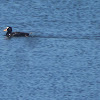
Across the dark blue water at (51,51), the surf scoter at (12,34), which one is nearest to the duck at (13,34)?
the surf scoter at (12,34)

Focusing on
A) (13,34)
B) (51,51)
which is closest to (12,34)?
(13,34)

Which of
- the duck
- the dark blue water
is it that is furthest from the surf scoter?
the dark blue water

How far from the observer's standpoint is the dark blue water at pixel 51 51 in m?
14.8

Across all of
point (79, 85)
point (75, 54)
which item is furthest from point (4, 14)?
point (79, 85)

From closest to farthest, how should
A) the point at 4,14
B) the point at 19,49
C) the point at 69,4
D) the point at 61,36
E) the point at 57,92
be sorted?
the point at 57,92, the point at 19,49, the point at 61,36, the point at 4,14, the point at 69,4

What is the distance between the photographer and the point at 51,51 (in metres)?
17.6

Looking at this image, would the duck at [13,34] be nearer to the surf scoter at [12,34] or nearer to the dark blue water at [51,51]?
the surf scoter at [12,34]

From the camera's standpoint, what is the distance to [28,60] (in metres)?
16.8

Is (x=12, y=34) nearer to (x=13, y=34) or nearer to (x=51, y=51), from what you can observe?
(x=13, y=34)

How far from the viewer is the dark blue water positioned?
1475 cm

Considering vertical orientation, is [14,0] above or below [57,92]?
above

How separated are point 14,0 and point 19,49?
7.06 meters

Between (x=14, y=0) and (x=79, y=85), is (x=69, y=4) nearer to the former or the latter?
(x=14, y=0)

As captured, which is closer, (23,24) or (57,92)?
(57,92)
